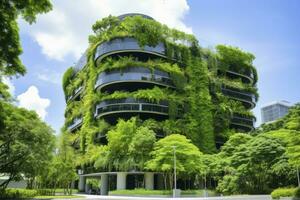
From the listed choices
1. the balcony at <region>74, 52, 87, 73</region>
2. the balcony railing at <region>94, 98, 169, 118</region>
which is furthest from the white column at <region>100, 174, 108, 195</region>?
the balcony at <region>74, 52, 87, 73</region>

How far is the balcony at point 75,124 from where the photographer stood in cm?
7214

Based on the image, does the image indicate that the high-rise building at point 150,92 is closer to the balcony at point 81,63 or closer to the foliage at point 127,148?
the foliage at point 127,148

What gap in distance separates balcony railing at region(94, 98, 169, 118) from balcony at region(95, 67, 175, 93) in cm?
395

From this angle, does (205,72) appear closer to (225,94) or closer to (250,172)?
(225,94)

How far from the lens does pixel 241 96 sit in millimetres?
73062

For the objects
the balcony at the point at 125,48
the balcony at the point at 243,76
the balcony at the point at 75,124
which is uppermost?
the balcony at the point at 125,48

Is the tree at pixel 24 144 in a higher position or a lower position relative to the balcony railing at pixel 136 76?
lower

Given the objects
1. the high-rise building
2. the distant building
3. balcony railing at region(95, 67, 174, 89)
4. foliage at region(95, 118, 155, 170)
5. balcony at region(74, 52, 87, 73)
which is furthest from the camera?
the distant building

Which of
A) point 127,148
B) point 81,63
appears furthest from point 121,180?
point 81,63

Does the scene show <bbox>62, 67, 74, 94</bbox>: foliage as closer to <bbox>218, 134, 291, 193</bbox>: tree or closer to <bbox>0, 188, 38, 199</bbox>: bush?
<bbox>0, 188, 38, 199</bbox>: bush

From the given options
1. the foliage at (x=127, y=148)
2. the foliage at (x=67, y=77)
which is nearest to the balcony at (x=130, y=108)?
the foliage at (x=127, y=148)

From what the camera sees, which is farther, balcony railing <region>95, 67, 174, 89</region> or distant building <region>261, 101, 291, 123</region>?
distant building <region>261, 101, 291, 123</region>

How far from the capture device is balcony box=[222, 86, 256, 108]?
234 ft

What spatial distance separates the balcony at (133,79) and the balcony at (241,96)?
14.6 meters
